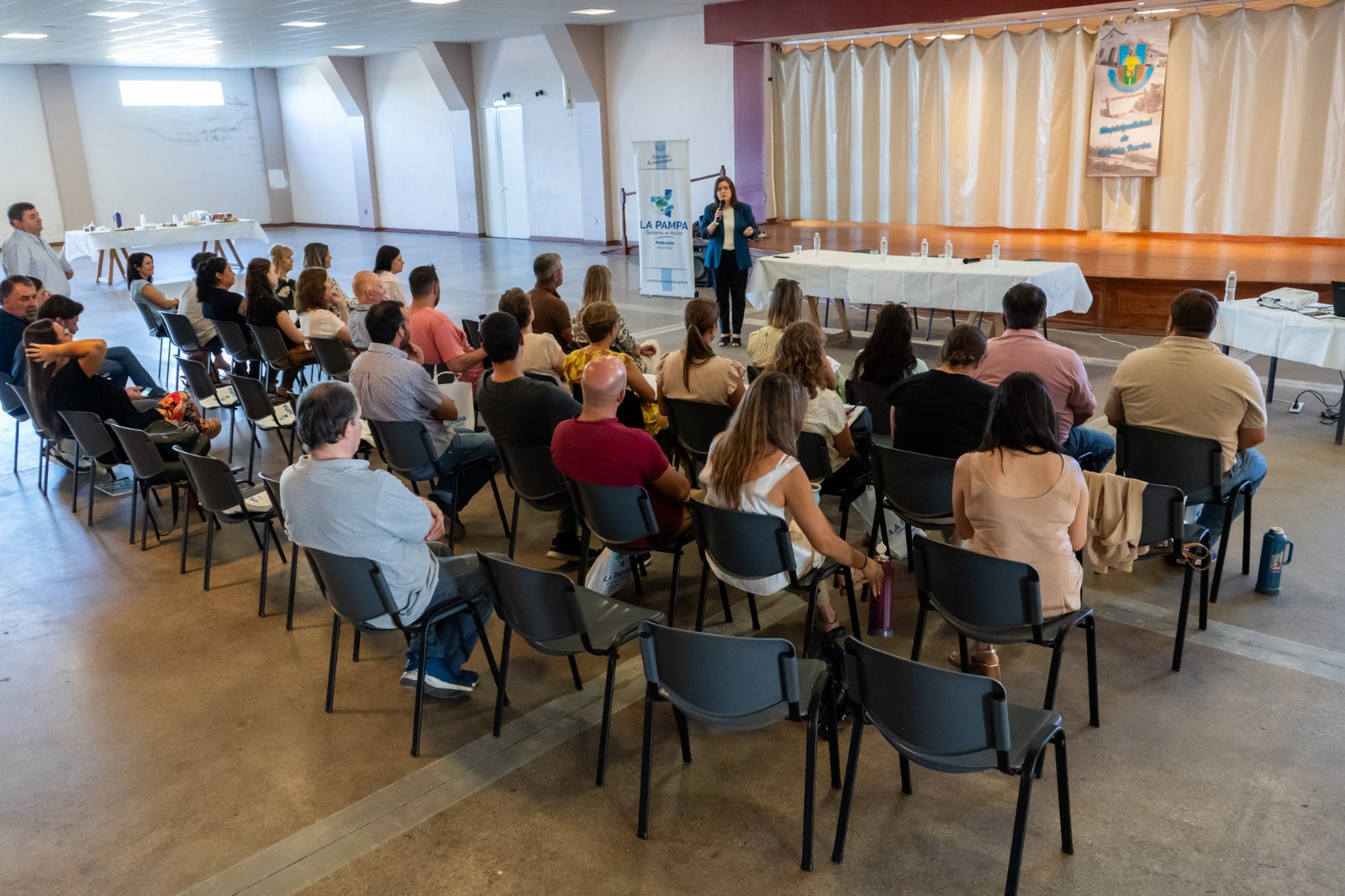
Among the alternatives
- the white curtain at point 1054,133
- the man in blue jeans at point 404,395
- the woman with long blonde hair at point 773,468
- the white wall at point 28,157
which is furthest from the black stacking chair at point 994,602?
the white wall at point 28,157

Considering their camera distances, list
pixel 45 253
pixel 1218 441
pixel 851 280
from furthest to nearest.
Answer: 1. pixel 45 253
2. pixel 851 280
3. pixel 1218 441

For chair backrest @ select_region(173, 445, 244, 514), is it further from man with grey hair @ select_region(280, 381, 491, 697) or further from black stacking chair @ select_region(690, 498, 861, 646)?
black stacking chair @ select_region(690, 498, 861, 646)

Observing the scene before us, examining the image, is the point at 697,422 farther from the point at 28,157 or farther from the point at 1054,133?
the point at 28,157

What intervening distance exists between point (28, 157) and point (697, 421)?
776 inches

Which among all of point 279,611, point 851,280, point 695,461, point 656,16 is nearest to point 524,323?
point 695,461

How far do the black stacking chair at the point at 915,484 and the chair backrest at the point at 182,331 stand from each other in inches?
229

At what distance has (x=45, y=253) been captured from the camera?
915 centimetres

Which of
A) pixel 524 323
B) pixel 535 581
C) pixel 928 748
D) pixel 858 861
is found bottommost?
pixel 858 861

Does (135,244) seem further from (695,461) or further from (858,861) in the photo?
(858,861)

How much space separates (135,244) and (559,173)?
6587 mm

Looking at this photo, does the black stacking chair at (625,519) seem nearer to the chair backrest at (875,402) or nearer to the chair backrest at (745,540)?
the chair backrest at (745,540)

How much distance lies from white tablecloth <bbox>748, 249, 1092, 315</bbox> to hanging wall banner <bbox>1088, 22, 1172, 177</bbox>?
3871 mm

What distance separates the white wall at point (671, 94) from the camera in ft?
47.8

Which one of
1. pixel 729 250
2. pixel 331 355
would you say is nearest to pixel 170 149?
pixel 729 250
